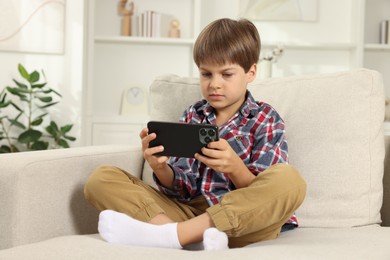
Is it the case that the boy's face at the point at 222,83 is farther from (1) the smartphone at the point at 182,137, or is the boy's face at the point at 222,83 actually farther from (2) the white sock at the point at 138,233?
(2) the white sock at the point at 138,233

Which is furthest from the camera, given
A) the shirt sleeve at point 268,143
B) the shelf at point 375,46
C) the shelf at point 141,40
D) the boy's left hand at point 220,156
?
the shelf at point 375,46

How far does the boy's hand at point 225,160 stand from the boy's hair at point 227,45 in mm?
328

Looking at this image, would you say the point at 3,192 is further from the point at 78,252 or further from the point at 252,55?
the point at 252,55

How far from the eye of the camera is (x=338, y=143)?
6.10ft

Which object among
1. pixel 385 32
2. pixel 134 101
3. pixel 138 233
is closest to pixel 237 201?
pixel 138 233

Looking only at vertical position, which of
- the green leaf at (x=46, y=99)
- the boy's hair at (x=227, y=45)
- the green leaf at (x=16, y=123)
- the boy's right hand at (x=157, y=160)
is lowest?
the green leaf at (x=16, y=123)

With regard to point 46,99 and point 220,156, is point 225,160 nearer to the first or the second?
point 220,156

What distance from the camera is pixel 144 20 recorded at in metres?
4.73

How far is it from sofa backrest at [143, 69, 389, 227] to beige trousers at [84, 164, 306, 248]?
0.25 m

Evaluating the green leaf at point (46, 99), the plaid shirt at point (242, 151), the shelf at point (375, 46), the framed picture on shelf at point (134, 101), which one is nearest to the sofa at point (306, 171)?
the plaid shirt at point (242, 151)

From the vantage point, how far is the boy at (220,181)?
153 cm

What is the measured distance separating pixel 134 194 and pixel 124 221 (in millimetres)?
113

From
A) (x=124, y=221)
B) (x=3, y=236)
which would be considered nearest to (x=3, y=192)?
(x=3, y=236)

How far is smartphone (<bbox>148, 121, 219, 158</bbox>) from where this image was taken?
1582 mm
